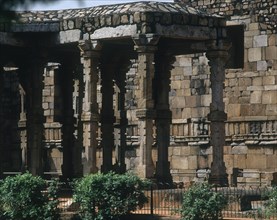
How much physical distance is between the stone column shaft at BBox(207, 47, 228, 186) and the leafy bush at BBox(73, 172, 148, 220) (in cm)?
350

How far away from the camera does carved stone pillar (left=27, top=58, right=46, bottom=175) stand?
25344 millimetres

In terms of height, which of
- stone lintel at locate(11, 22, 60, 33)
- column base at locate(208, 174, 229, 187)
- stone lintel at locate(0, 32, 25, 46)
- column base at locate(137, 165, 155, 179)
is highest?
stone lintel at locate(11, 22, 60, 33)

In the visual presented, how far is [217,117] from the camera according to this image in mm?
23922

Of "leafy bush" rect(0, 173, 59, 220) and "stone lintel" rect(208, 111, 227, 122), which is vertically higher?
"stone lintel" rect(208, 111, 227, 122)

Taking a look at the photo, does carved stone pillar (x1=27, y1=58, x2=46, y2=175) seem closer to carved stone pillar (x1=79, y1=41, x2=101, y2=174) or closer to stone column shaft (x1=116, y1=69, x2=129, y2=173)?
carved stone pillar (x1=79, y1=41, x2=101, y2=174)

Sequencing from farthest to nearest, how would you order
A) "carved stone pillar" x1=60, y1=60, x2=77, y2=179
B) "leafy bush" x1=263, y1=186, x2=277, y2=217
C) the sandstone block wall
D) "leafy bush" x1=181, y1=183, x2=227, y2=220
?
the sandstone block wall → "carved stone pillar" x1=60, y1=60, x2=77, y2=179 → "leafy bush" x1=181, y1=183, x2=227, y2=220 → "leafy bush" x1=263, y1=186, x2=277, y2=217

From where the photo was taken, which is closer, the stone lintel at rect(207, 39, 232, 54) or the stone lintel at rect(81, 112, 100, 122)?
the stone lintel at rect(81, 112, 100, 122)

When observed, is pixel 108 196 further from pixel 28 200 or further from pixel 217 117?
pixel 217 117

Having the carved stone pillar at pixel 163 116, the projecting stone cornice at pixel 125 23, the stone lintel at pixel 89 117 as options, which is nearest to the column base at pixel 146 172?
the stone lintel at pixel 89 117

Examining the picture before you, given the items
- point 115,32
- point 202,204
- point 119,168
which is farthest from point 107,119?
point 202,204

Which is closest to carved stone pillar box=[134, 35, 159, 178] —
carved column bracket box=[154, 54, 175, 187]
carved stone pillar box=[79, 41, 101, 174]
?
carved stone pillar box=[79, 41, 101, 174]

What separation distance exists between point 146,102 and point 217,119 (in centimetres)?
189

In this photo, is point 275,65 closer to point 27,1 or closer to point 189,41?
point 189,41

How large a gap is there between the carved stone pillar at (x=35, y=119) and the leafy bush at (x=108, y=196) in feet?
15.7
